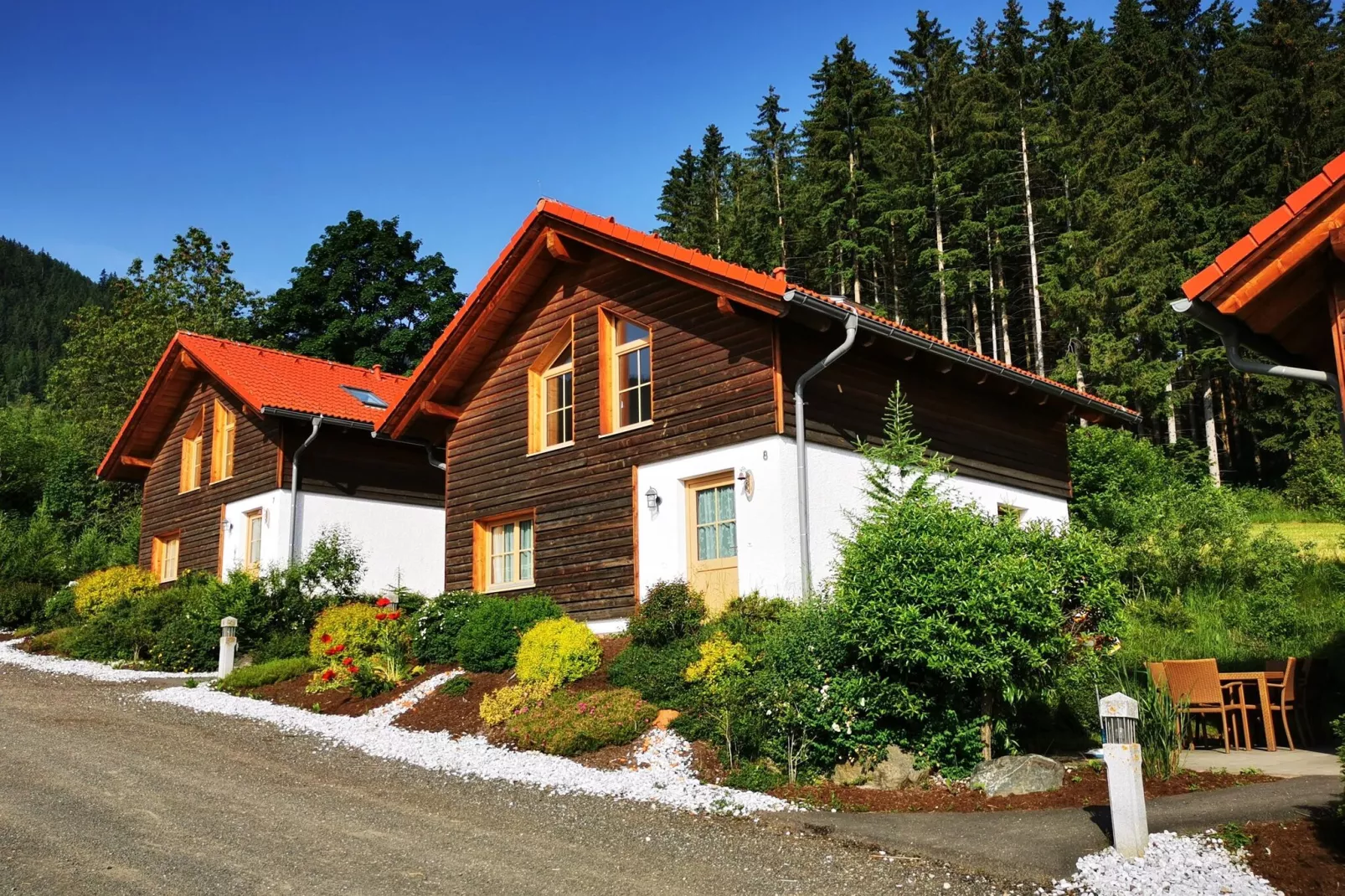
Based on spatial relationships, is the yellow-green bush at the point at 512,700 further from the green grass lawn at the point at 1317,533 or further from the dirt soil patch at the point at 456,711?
the green grass lawn at the point at 1317,533

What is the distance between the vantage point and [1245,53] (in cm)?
3512

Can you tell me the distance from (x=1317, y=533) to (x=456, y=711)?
1966 centimetres

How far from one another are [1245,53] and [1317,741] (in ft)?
107

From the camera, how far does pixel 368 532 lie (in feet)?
68.0

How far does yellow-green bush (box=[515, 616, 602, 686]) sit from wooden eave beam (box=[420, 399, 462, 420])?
601 cm

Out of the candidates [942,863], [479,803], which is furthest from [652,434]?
[942,863]

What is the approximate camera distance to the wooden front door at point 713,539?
12781 millimetres

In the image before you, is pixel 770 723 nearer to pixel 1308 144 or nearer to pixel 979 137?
pixel 979 137

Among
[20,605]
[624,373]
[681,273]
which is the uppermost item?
[681,273]

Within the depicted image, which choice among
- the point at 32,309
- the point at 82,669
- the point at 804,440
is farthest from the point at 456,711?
the point at 32,309

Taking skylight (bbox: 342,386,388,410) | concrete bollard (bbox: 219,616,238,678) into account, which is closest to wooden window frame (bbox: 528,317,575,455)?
concrete bollard (bbox: 219,616,238,678)

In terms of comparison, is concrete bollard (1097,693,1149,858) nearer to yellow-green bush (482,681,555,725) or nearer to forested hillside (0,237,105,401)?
yellow-green bush (482,681,555,725)

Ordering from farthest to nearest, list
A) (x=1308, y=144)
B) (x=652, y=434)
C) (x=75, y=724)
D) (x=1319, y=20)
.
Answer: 1. (x=1319, y=20)
2. (x=1308, y=144)
3. (x=652, y=434)
4. (x=75, y=724)

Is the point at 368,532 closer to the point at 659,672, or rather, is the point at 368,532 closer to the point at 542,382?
the point at 542,382
